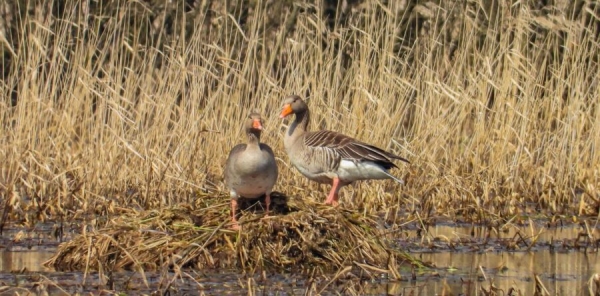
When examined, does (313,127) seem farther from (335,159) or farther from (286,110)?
(335,159)

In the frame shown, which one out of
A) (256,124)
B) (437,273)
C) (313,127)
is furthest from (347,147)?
(437,273)

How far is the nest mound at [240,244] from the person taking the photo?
779 centimetres

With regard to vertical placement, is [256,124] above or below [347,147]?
above

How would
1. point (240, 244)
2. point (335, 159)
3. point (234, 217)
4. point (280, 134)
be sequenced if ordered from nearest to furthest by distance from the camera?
point (240, 244) < point (234, 217) < point (335, 159) < point (280, 134)

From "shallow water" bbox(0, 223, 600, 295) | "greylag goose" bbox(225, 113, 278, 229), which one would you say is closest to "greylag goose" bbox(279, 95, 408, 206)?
"shallow water" bbox(0, 223, 600, 295)

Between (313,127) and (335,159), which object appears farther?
(313,127)

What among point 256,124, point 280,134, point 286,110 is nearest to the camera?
point 256,124

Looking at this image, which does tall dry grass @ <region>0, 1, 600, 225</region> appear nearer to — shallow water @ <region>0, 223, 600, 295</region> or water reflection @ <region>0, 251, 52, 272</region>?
shallow water @ <region>0, 223, 600, 295</region>

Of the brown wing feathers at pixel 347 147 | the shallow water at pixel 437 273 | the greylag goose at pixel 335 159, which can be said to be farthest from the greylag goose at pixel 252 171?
the brown wing feathers at pixel 347 147

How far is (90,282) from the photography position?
738cm

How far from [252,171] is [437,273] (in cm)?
148

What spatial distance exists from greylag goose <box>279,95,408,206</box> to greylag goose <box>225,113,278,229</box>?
1.62 m

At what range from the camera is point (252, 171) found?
806 cm

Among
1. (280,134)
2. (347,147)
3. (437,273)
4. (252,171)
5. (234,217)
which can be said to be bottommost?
(437,273)
